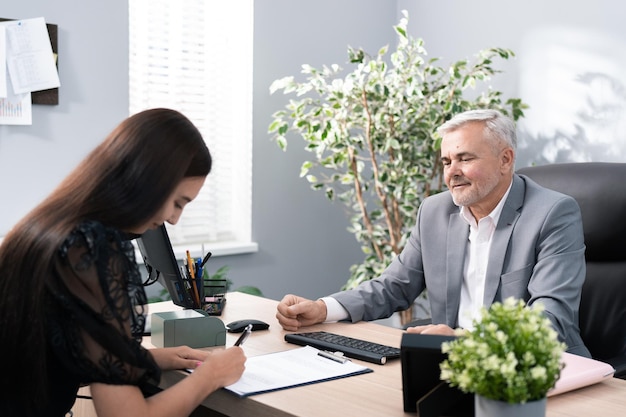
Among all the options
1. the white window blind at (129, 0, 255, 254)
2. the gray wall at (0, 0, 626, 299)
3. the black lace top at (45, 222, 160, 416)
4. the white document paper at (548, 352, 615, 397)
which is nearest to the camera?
the black lace top at (45, 222, 160, 416)

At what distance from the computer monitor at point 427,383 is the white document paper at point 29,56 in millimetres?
2157

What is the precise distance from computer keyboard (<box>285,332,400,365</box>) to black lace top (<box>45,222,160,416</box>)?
539mm

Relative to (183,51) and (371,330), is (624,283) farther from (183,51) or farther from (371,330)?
(183,51)

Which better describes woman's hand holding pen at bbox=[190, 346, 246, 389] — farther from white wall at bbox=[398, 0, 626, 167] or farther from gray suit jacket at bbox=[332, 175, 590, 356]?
white wall at bbox=[398, 0, 626, 167]

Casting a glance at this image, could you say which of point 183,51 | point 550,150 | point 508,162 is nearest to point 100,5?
Answer: point 183,51

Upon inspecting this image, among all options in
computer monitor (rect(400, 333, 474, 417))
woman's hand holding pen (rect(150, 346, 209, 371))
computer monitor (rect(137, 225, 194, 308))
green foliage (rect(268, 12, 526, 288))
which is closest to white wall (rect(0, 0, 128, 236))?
green foliage (rect(268, 12, 526, 288))

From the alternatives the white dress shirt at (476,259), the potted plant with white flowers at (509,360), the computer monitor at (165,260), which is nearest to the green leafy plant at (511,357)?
the potted plant with white flowers at (509,360)

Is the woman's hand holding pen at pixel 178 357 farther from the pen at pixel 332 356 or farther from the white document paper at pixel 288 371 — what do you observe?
the pen at pixel 332 356

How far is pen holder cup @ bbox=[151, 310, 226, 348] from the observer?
1.73 metres

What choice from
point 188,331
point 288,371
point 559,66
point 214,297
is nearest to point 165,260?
point 188,331

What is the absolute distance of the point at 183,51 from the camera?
3492mm

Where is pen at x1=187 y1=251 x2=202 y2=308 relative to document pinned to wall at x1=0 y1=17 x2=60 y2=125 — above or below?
below

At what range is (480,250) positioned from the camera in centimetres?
220

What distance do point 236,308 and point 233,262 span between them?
1.47m
